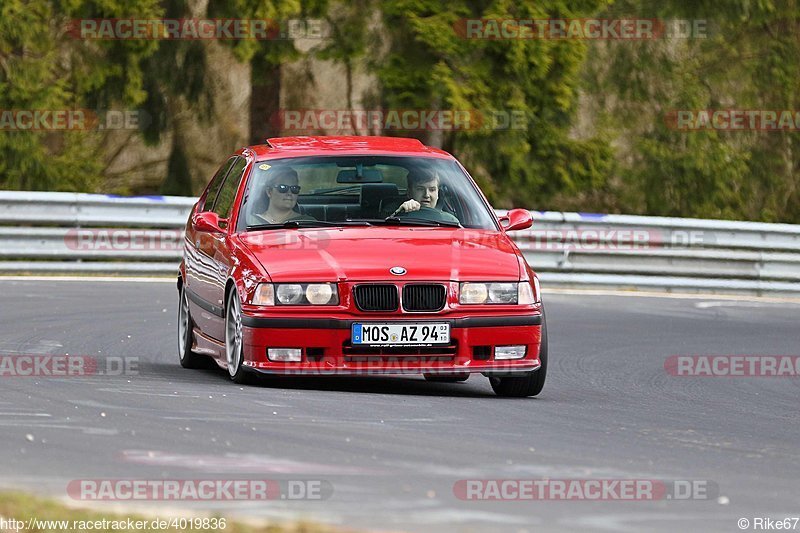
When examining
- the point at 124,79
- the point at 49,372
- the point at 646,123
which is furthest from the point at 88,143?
the point at 49,372

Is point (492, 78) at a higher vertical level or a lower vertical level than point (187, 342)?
higher

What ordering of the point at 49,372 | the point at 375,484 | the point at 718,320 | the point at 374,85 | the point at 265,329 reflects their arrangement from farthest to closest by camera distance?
the point at 374,85
the point at 718,320
the point at 49,372
the point at 265,329
the point at 375,484

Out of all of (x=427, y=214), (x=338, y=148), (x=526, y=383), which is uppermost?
(x=338, y=148)

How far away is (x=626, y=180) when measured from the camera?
109ft

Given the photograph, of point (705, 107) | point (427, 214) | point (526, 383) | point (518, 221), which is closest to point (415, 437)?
point (526, 383)

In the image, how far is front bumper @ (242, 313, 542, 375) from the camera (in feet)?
33.7

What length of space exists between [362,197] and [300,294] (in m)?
1.40

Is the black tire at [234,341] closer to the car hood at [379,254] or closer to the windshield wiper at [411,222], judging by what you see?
the car hood at [379,254]

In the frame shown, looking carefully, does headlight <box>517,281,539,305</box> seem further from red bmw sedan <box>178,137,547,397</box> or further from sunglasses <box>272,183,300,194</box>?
sunglasses <box>272,183,300,194</box>

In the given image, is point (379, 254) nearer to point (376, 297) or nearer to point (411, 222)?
point (376, 297)

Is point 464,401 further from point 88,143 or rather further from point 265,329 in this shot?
point 88,143

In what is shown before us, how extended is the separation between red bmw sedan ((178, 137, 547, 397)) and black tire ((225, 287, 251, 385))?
0.01m

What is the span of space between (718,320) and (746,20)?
1619cm

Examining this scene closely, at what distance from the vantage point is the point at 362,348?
1029 cm
